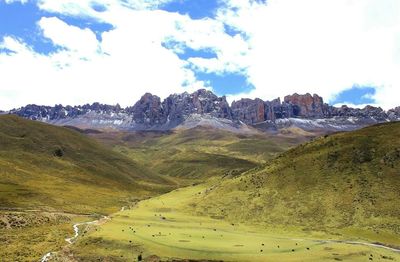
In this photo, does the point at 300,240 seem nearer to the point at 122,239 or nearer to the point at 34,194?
the point at 122,239

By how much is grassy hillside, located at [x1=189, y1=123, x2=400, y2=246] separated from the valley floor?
10162 millimetres

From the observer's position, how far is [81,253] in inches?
3506

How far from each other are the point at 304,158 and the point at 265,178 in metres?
15.4

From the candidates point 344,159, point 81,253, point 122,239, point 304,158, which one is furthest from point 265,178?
point 81,253

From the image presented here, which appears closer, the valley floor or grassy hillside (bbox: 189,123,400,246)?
the valley floor

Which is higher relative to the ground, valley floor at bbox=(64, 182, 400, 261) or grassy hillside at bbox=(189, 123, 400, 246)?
grassy hillside at bbox=(189, 123, 400, 246)

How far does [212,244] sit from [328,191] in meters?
55.3

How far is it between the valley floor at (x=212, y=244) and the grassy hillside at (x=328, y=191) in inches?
400

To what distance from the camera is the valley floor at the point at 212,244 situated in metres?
87.5

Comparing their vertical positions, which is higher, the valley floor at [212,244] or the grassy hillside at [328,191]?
the grassy hillside at [328,191]

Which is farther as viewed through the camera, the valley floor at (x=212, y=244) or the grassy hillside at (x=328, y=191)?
the grassy hillside at (x=328, y=191)

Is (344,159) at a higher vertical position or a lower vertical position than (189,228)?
higher

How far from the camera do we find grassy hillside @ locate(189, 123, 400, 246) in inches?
4877

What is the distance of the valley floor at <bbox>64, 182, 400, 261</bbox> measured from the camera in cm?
8750
